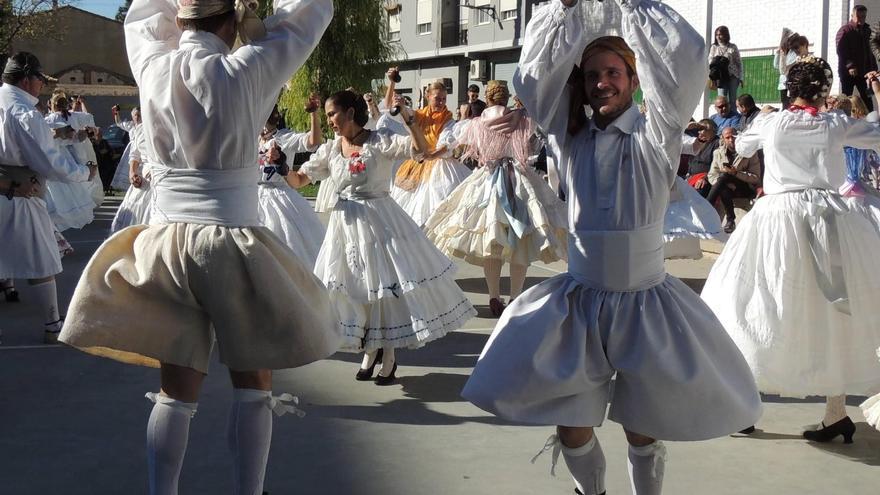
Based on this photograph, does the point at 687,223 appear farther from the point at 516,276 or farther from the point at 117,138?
the point at 117,138

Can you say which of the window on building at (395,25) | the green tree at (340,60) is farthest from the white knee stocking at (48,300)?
the window on building at (395,25)

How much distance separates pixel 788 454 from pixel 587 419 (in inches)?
73.7

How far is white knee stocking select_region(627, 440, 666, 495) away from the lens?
137 inches

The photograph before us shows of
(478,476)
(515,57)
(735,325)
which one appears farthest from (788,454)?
(515,57)

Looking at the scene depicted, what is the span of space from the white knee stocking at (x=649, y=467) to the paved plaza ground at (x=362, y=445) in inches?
32.6

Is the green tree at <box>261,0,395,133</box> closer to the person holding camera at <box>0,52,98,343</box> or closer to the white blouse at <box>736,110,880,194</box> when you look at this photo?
the person holding camera at <box>0,52,98,343</box>

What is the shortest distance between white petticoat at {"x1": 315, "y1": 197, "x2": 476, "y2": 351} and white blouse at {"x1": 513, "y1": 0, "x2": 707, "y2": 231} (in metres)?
2.56

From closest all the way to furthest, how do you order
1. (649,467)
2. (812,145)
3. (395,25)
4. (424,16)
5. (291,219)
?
(649,467)
(812,145)
(291,219)
(424,16)
(395,25)

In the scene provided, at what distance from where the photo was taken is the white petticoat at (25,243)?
7539mm

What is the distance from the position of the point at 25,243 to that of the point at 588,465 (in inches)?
212

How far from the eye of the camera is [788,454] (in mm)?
4859

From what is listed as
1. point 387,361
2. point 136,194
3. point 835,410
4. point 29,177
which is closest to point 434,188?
point 136,194

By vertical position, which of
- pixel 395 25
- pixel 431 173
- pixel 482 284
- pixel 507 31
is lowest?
pixel 482 284

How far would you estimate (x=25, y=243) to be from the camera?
299 inches
